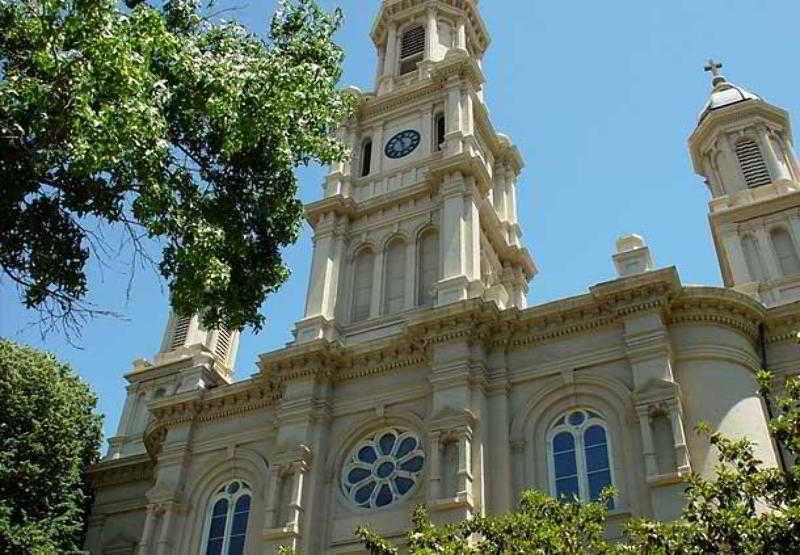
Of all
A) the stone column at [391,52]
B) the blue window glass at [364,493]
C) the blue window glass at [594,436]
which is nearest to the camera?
the blue window glass at [594,436]

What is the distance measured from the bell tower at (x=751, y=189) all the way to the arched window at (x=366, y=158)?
12.2 m

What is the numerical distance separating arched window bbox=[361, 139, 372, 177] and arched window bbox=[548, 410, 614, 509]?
45.0ft

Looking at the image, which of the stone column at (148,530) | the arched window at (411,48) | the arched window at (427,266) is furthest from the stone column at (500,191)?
the stone column at (148,530)

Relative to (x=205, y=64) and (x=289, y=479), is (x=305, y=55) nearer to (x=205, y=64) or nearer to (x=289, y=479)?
(x=205, y=64)

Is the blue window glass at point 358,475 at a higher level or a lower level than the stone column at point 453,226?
lower

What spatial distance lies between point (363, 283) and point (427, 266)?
220 centimetres

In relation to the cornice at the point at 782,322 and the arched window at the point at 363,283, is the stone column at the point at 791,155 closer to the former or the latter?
the cornice at the point at 782,322

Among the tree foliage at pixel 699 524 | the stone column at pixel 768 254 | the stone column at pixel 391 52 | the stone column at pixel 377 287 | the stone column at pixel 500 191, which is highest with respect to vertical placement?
the stone column at pixel 391 52

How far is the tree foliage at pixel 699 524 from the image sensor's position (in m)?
11.8

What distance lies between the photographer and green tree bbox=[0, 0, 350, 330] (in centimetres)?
1244

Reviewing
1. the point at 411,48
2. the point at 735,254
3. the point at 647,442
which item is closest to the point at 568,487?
the point at 647,442

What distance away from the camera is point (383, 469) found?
2289 centimetres

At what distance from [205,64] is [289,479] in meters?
12.3

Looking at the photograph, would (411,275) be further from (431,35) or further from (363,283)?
(431,35)
